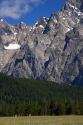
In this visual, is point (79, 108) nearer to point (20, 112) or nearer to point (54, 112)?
point (54, 112)

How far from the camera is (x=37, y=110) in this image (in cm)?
17250

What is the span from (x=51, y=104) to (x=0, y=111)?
80.7ft

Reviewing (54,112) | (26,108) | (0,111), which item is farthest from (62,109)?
(0,111)

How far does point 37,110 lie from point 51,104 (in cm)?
1511

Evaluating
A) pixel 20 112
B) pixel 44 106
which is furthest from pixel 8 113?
pixel 44 106

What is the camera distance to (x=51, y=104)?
611 feet

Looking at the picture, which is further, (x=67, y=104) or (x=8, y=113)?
(x=67, y=104)

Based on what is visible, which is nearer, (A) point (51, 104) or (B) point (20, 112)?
(B) point (20, 112)

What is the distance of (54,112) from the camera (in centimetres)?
17450

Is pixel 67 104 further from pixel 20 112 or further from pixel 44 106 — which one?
pixel 20 112

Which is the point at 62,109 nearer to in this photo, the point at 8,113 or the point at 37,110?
the point at 37,110

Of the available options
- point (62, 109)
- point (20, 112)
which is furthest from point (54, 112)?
point (20, 112)

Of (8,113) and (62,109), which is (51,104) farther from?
(8,113)

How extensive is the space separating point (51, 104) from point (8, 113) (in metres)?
25.5
